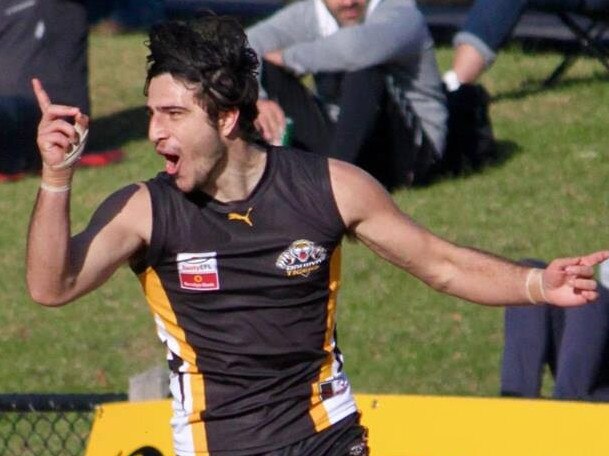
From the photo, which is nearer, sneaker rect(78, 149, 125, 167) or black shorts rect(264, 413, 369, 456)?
black shorts rect(264, 413, 369, 456)

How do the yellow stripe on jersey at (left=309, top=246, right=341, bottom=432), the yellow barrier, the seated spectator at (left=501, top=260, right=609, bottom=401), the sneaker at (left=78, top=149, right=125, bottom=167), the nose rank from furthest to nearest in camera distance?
the sneaker at (left=78, top=149, right=125, bottom=167), the seated spectator at (left=501, top=260, right=609, bottom=401), the yellow barrier, the yellow stripe on jersey at (left=309, top=246, right=341, bottom=432), the nose

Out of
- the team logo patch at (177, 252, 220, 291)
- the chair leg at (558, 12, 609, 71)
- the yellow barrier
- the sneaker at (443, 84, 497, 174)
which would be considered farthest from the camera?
the chair leg at (558, 12, 609, 71)

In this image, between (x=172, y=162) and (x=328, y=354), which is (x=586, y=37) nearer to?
(x=328, y=354)

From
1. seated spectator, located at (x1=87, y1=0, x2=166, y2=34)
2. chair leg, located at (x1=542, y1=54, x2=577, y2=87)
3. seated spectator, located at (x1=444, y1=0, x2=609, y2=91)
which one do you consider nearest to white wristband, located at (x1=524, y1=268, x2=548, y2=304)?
seated spectator, located at (x1=444, y1=0, x2=609, y2=91)

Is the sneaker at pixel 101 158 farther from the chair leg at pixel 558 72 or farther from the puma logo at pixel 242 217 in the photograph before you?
the puma logo at pixel 242 217

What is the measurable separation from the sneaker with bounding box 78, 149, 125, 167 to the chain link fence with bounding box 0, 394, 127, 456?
11.5 ft

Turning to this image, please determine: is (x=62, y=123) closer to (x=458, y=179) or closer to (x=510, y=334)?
(x=510, y=334)

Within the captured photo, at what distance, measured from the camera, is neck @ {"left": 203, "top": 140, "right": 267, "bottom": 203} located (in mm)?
4641

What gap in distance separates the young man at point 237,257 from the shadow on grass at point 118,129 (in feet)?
20.3

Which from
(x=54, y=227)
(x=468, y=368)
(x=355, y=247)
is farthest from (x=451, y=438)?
(x=355, y=247)

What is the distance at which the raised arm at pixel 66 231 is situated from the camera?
171 inches

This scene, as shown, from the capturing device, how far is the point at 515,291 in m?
4.77

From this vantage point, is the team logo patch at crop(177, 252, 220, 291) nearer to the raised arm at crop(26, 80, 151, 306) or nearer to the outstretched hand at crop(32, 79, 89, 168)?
the raised arm at crop(26, 80, 151, 306)

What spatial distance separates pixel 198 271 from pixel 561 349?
7.23 ft
